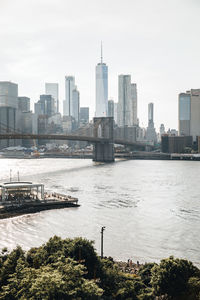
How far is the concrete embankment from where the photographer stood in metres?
33.4

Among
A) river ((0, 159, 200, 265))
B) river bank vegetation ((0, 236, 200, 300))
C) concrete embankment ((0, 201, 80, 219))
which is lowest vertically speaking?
river ((0, 159, 200, 265))

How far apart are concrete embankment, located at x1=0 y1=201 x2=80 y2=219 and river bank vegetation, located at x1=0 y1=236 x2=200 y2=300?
1547 cm

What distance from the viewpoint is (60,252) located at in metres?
17.2

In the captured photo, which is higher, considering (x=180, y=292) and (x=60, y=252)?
(x=60, y=252)

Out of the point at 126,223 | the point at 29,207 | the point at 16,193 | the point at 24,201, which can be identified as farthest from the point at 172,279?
the point at 16,193

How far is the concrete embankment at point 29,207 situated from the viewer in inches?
1314

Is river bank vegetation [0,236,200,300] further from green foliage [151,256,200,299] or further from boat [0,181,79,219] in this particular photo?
boat [0,181,79,219]

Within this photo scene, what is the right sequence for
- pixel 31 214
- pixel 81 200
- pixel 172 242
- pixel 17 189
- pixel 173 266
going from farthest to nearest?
pixel 81 200
pixel 17 189
pixel 31 214
pixel 172 242
pixel 173 266

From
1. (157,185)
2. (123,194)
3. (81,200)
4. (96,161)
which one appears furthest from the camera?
(96,161)

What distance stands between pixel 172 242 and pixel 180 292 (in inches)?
397

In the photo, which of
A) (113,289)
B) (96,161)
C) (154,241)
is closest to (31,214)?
(154,241)

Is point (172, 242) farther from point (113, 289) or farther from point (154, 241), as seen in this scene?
point (113, 289)

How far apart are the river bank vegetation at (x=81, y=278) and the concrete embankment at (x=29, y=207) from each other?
1547 centimetres

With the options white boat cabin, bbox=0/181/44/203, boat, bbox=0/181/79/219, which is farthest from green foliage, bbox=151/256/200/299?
white boat cabin, bbox=0/181/44/203
